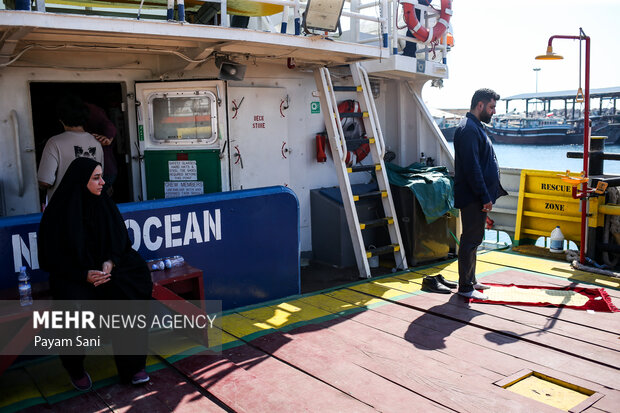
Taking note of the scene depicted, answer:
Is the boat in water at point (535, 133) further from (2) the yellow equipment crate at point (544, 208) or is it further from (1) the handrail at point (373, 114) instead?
(1) the handrail at point (373, 114)

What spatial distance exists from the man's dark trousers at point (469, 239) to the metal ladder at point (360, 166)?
1267 millimetres

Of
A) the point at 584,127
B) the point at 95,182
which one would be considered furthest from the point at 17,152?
the point at 584,127

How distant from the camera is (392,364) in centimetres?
427

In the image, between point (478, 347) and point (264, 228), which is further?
point (264, 228)

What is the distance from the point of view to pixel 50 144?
5.03 meters

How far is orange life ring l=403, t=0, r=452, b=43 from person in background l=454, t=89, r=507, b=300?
89.7 inches

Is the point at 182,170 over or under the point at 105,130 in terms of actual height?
under

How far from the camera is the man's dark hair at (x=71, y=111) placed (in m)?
4.97

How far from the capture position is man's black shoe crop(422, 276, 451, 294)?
19.8 ft

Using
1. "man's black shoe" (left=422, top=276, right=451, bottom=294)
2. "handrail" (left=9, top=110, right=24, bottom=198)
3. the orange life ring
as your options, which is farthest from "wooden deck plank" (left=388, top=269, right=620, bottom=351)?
"handrail" (left=9, top=110, right=24, bottom=198)

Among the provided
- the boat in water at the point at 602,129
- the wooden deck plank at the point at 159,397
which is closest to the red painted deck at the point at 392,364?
the wooden deck plank at the point at 159,397

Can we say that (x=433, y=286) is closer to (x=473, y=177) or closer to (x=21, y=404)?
(x=473, y=177)

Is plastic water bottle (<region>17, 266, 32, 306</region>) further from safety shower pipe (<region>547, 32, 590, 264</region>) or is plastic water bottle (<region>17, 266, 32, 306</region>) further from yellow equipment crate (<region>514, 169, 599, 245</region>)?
yellow equipment crate (<region>514, 169, 599, 245</region>)

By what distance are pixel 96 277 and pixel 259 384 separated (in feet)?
4.29
